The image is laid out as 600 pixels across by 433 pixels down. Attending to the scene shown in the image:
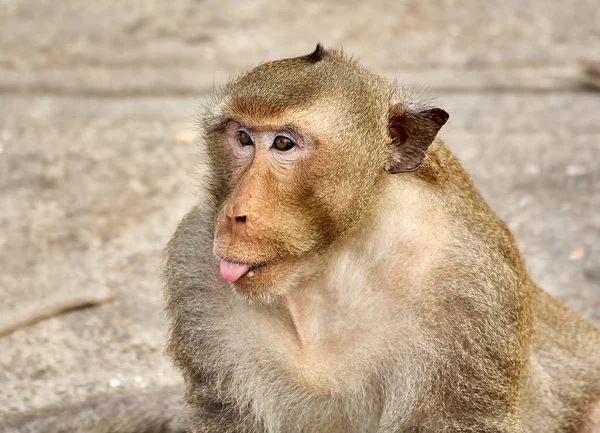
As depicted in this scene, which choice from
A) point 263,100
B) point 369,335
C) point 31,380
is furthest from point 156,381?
point 263,100

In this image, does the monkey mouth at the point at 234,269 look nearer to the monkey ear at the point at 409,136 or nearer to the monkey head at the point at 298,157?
the monkey head at the point at 298,157

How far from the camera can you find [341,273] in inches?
115

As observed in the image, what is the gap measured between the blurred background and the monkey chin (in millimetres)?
1660

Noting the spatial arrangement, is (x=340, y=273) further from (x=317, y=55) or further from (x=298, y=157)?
(x=317, y=55)

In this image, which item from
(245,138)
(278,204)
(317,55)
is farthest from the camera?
(317,55)

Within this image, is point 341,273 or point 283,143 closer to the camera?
point 283,143

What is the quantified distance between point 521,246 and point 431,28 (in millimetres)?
3214

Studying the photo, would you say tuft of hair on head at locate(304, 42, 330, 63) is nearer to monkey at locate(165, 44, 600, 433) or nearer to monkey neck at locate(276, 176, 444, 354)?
monkey at locate(165, 44, 600, 433)

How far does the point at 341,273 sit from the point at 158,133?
12.3 feet

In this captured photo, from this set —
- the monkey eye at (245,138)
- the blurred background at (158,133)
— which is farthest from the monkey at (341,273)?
the blurred background at (158,133)

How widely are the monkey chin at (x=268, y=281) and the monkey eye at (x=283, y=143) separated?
0.29 meters

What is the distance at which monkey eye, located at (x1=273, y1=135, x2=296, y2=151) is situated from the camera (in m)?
2.67

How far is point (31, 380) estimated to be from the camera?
13.9 feet

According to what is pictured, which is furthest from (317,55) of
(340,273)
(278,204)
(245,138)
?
(340,273)
